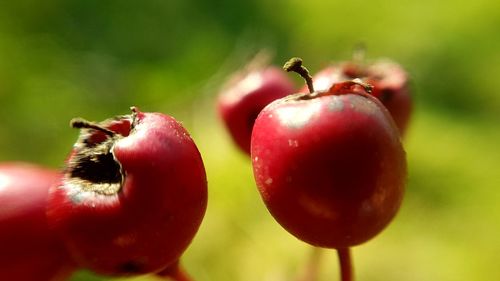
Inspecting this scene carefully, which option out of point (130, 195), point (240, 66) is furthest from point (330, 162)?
point (240, 66)

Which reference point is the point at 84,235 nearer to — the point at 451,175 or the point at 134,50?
the point at 451,175

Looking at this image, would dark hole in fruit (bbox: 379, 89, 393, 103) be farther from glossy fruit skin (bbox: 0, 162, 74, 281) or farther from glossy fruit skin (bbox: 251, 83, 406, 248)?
glossy fruit skin (bbox: 0, 162, 74, 281)

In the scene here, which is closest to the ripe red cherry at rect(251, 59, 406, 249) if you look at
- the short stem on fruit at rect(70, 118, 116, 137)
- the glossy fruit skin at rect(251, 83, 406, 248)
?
the glossy fruit skin at rect(251, 83, 406, 248)

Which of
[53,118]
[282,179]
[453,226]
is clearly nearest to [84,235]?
[282,179]

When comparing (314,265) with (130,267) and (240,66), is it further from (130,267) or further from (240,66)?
(240,66)

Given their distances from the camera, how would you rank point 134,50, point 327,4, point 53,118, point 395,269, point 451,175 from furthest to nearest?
point 327,4 → point 134,50 → point 53,118 → point 451,175 → point 395,269

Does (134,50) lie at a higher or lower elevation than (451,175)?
higher
